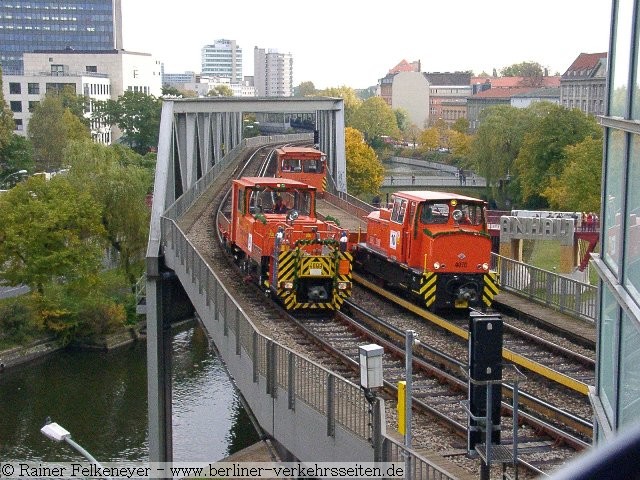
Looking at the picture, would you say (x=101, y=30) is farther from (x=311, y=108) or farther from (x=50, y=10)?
(x=311, y=108)

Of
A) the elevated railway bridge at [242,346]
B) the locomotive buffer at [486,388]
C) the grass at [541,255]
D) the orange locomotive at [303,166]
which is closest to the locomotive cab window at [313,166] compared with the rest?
the orange locomotive at [303,166]

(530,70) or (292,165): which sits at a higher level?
(530,70)

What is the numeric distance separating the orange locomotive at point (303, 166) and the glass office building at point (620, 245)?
32.2m

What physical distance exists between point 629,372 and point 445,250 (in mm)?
13271

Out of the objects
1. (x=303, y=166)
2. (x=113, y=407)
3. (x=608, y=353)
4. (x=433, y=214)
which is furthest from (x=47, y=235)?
(x=608, y=353)

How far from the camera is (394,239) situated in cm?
2195

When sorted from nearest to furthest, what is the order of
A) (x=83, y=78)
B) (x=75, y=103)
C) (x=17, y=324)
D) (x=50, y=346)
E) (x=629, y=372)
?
(x=629, y=372), (x=17, y=324), (x=50, y=346), (x=75, y=103), (x=83, y=78)

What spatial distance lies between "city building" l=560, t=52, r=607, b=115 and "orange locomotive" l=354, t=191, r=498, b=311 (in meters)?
72.5

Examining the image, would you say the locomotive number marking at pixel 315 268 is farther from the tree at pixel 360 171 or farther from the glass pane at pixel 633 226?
the tree at pixel 360 171

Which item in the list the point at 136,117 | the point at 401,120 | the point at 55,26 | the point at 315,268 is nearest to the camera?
the point at 315,268

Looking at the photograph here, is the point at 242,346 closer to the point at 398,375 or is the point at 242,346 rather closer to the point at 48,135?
the point at 398,375

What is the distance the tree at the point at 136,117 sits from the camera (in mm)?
94875

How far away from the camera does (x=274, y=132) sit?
420 feet

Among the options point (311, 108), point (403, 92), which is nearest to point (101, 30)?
point (403, 92)
